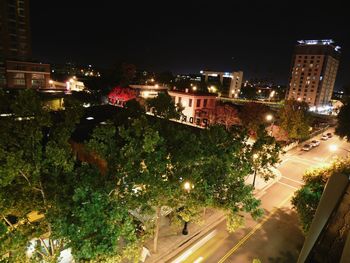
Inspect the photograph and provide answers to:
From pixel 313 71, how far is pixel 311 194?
122164 millimetres

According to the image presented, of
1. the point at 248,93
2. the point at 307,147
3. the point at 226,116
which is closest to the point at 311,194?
the point at 226,116

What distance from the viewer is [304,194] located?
56.0ft

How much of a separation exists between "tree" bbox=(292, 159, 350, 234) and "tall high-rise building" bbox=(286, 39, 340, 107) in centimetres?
10421

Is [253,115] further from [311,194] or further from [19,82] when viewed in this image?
[19,82]

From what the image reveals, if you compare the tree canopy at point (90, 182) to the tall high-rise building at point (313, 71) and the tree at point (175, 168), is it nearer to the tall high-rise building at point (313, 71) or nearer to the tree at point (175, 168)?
the tree at point (175, 168)

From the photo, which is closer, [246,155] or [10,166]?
[10,166]

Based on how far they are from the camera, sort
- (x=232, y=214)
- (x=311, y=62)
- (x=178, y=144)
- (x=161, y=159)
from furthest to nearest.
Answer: (x=311, y=62)
(x=232, y=214)
(x=178, y=144)
(x=161, y=159)

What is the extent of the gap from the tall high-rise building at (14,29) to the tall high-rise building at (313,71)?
109477mm

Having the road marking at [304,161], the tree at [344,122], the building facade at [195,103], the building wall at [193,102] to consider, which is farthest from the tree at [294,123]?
the building wall at [193,102]

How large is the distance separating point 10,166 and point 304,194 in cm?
1759

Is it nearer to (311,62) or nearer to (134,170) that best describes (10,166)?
(134,170)

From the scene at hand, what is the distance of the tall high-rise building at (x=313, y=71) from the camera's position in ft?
383

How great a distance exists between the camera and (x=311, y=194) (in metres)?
16.7

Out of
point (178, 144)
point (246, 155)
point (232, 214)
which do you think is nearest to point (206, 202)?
point (232, 214)
